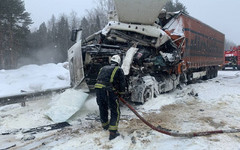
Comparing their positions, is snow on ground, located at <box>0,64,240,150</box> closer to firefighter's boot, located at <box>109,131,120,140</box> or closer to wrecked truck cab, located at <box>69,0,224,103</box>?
firefighter's boot, located at <box>109,131,120,140</box>

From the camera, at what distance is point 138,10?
6.21 m

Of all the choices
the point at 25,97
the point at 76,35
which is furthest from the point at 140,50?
the point at 25,97

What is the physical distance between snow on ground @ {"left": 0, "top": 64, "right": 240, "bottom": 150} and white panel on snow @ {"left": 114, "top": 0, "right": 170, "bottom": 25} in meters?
2.62

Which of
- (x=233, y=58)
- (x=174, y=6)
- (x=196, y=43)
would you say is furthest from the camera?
(x=174, y=6)

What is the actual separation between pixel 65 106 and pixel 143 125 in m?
1.87

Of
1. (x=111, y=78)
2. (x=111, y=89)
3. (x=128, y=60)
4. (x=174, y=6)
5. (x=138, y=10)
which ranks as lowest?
(x=111, y=89)

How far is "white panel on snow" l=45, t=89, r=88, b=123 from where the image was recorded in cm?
454

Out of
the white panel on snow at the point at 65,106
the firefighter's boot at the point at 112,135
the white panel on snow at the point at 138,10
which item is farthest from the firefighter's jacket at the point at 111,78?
the white panel on snow at the point at 138,10

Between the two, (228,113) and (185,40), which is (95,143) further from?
(185,40)

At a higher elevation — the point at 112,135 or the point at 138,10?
the point at 138,10

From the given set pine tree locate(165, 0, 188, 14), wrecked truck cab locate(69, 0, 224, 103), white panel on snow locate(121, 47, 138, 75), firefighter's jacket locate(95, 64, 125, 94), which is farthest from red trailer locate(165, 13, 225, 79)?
pine tree locate(165, 0, 188, 14)

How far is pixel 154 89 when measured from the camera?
20.9 ft

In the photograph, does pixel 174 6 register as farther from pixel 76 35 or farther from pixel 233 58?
pixel 76 35

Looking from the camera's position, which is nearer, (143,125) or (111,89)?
(111,89)
